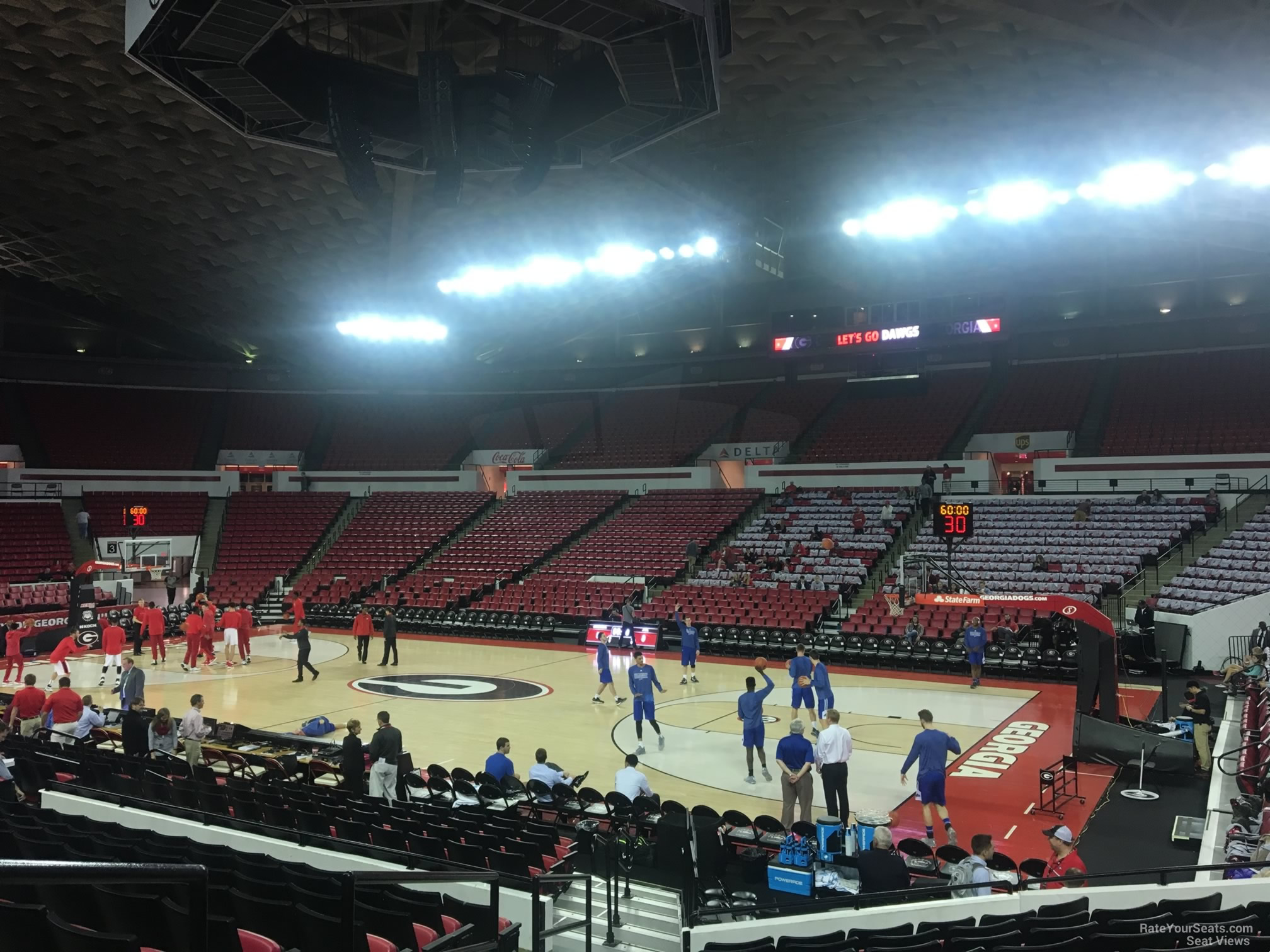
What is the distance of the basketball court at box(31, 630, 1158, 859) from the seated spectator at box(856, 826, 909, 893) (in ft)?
8.98

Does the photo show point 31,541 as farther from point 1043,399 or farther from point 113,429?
point 1043,399

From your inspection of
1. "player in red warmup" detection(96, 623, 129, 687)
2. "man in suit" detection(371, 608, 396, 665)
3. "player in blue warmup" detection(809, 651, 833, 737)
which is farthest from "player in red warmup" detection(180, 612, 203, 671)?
"player in blue warmup" detection(809, 651, 833, 737)

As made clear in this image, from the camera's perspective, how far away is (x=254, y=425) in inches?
1545

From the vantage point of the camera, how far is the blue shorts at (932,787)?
31.2 ft

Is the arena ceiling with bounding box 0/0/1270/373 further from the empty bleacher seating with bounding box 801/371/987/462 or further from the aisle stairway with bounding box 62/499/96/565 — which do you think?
the aisle stairway with bounding box 62/499/96/565

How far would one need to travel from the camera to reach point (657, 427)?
123 feet

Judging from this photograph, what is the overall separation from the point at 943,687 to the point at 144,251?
78.5ft

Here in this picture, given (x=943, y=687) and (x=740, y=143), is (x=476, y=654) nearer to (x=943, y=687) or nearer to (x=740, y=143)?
(x=943, y=687)

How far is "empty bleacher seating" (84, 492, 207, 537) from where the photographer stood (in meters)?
32.5

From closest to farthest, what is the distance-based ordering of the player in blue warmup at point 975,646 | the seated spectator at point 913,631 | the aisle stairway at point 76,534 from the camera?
1. the player in blue warmup at point 975,646
2. the seated spectator at point 913,631
3. the aisle stairway at point 76,534

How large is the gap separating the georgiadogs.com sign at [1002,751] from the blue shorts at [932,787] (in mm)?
2835

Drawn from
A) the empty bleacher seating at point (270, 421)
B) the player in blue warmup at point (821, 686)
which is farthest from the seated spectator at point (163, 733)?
the empty bleacher seating at point (270, 421)

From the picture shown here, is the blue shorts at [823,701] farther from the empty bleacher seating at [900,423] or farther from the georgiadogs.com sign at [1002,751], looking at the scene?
the empty bleacher seating at [900,423]

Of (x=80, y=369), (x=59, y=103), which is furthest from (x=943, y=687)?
(x=80, y=369)
